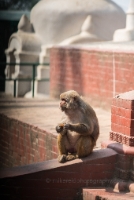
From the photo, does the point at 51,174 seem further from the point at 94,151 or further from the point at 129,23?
the point at 129,23

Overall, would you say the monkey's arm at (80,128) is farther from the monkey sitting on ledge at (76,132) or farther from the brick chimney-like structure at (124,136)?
the brick chimney-like structure at (124,136)

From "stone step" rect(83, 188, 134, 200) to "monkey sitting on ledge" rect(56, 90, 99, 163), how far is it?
1.39 ft

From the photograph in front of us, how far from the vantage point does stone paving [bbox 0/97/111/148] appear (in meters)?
10.1

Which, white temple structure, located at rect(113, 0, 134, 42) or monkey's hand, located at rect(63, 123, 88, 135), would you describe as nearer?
monkey's hand, located at rect(63, 123, 88, 135)

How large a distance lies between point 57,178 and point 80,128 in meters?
0.61

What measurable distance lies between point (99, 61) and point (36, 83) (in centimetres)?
555

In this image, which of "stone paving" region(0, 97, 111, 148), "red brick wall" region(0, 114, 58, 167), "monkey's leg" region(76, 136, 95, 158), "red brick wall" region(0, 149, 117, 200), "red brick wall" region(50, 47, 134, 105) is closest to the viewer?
"red brick wall" region(0, 149, 117, 200)

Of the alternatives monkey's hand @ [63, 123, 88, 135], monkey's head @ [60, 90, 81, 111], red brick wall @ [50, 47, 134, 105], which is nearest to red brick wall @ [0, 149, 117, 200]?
monkey's hand @ [63, 123, 88, 135]

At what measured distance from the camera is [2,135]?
458 inches

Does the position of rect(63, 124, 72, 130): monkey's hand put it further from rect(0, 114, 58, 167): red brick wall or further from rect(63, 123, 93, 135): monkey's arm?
rect(0, 114, 58, 167): red brick wall

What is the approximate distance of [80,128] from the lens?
7.34 metres

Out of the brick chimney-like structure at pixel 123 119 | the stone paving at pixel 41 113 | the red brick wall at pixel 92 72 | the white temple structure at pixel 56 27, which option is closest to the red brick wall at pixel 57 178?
Result: the brick chimney-like structure at pixel 123 119

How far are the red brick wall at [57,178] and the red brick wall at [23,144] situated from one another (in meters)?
1.66

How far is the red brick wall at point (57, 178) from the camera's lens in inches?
284
